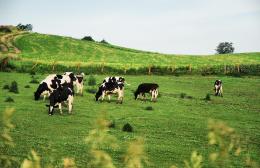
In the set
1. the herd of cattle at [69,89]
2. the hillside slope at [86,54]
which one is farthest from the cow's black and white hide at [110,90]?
the hillside slope at [86,54]

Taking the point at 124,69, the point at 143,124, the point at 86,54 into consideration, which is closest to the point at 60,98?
the point at 143,124

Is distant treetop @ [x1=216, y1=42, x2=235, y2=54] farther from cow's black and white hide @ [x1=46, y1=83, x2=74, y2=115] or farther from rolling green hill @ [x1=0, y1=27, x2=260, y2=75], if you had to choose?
cow's black and white hide @ [x1=46, y1=83, x2=74, y2=115]

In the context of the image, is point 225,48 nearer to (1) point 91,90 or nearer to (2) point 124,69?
(2) point 124,69

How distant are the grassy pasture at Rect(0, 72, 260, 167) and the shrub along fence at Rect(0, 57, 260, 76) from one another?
661 inches

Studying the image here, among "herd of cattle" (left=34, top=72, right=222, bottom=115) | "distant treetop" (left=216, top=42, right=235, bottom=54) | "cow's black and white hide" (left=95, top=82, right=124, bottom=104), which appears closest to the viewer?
"herd of cattle" (left=34, top=72, right=222, bottom=115)

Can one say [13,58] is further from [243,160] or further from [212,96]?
[243,160]

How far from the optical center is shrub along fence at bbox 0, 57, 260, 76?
191 ft

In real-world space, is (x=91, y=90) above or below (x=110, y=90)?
below

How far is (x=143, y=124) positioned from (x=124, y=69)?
A: 39.4 metres

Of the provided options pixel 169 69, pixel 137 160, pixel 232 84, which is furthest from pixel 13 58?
pixel 137 160

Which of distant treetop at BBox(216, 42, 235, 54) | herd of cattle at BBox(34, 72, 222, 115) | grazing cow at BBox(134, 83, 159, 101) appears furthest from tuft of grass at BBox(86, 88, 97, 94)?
distant treetop at BBox(216, 42, 235, 54)

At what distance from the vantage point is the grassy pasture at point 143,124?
16.2 m

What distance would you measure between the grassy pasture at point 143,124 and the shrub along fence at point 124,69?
16780 mm

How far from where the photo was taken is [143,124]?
23406 millimetres
